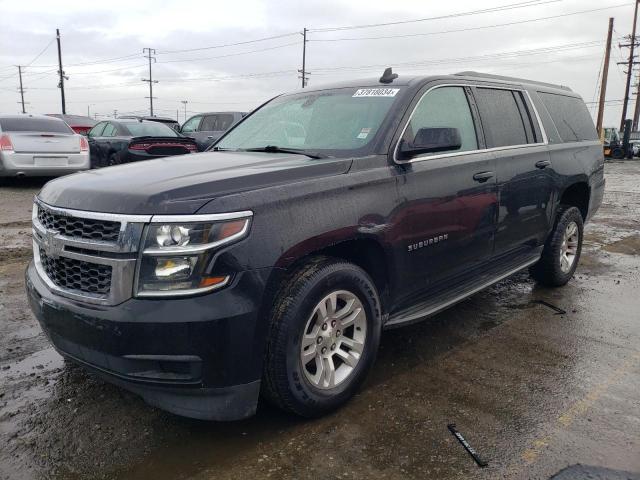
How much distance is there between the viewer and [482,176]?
3.81 m

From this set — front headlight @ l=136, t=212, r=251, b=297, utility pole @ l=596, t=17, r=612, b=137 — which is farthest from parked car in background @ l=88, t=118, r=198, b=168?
utility pole @ l=596, t=17, r=612, b=137

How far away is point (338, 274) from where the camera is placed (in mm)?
2773

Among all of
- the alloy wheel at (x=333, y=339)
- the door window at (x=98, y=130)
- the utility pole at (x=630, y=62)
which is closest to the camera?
the alloy wheel at (x=333, y=339)

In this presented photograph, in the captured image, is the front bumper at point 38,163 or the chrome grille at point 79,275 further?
the front bumper at point 38,163

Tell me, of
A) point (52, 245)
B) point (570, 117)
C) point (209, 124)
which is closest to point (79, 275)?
point (52, 245)

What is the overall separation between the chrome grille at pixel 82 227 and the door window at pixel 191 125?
14.0m

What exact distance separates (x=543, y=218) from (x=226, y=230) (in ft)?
10.8

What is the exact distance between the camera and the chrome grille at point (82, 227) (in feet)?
7.95

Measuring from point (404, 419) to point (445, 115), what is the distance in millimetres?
2074

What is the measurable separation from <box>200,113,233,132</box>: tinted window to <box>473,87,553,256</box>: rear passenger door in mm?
11549

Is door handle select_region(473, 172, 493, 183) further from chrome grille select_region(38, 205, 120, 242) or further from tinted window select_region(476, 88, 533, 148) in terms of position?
chrome grille select_region(38, 205, 120, 242)

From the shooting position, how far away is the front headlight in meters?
2.34

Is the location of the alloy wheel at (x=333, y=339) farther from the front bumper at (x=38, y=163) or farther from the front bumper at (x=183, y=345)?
the front bumper at (x=38, y=163)

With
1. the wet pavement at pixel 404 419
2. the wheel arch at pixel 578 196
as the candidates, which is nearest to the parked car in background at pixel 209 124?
the wheel arch at pixel 578 196
